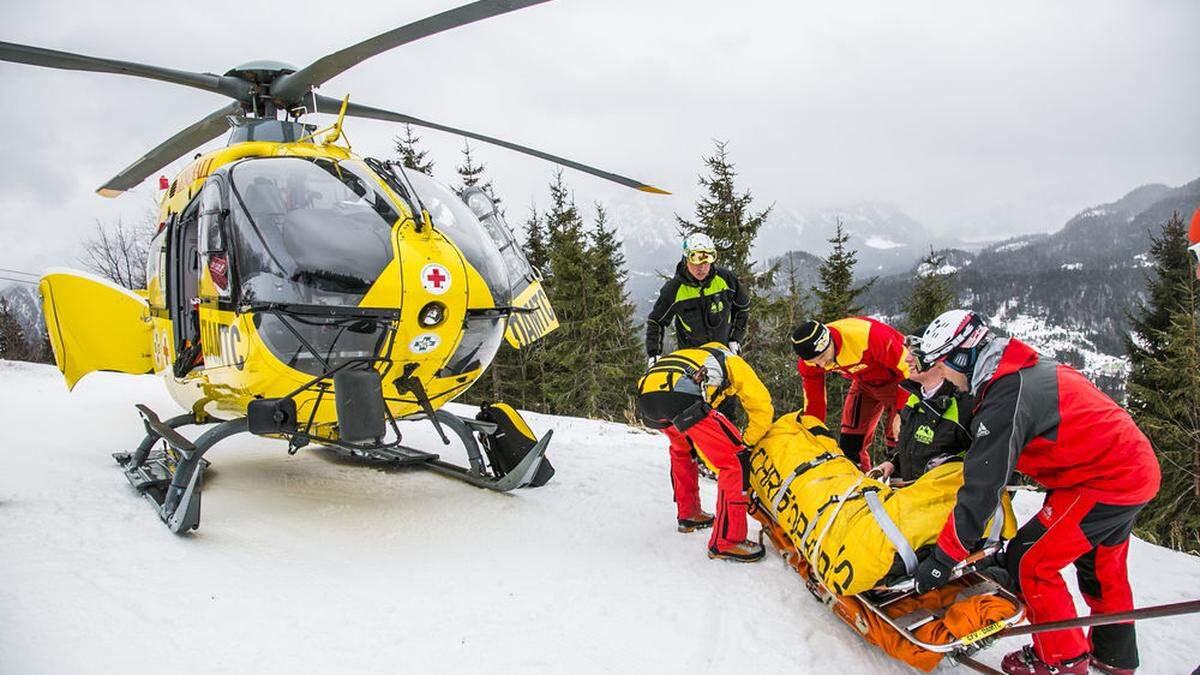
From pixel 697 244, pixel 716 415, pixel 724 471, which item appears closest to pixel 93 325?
pixel 697 244

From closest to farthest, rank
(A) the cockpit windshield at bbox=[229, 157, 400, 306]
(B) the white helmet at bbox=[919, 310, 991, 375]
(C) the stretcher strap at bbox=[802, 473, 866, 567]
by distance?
(B) the white helmet at bbox=[919, 310, 991, 375]
(C) the stretcher strap at bbox=[802, 473, 866, 567]
(A) the cockpit windshield at bbox=[229, 157, 400, 306]

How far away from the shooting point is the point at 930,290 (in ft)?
70.5

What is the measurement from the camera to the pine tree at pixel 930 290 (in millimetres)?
21141

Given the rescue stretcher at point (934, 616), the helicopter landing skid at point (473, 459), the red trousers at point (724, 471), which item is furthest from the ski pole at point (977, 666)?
the helicopter landing skid at point (473, 459)

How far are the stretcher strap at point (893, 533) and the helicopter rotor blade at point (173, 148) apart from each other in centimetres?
597

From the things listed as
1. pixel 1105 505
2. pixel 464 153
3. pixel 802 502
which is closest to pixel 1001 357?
pixel 1105 505

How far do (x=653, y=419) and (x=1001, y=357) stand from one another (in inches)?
82.9

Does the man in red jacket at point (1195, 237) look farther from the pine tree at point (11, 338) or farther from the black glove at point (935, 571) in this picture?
the pine tree at point (11, 338)

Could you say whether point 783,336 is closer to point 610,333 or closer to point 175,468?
point 610,333

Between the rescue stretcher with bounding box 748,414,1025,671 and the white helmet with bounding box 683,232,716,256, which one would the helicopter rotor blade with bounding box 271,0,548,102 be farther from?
the rescue stretcher with bounding box 748,414,1025,671

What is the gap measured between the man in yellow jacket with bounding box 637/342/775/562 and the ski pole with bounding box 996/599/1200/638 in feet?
5.14

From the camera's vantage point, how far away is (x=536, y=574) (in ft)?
13.2

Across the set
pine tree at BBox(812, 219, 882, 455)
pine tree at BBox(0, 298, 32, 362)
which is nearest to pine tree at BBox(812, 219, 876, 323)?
pine tree at BBox(812, 219, 882, 455)

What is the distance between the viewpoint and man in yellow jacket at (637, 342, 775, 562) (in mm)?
4211
